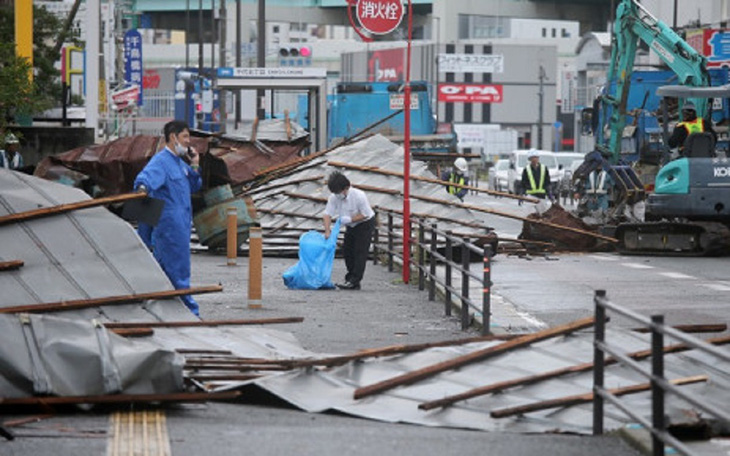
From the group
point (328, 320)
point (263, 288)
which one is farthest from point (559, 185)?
point (328, 320)

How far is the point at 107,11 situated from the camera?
6247 centimetres

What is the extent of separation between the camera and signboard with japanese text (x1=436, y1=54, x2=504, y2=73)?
378ft

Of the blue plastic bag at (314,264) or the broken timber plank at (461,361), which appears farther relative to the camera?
the blue plastic bag at (314,264)

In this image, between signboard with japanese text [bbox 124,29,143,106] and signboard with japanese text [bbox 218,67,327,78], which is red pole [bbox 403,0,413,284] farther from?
signboard with japanese text [bbox 124,29,143,106]

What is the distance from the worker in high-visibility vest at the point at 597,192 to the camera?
33656 millimetres

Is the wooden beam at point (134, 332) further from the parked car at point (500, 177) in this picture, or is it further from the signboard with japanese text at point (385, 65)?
the signboard with japanese text at point (385, 65)

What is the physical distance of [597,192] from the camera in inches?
1347

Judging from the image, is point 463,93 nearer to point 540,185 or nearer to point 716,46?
point 716,46

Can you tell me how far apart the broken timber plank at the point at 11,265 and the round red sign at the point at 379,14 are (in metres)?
10.2

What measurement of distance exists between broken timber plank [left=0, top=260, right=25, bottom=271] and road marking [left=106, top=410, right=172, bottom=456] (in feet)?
11.2

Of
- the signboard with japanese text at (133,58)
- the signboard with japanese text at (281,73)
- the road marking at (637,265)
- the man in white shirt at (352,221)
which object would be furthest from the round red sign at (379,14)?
the signboard with japanese text at (133,58)

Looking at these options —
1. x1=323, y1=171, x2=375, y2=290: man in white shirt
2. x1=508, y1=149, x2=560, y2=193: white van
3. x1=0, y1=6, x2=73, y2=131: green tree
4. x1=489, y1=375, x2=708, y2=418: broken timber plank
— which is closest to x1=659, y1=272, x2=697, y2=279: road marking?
x1=323, y1=171, x2=375, y2=290: man in white shirt

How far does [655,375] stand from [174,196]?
27.0 feet

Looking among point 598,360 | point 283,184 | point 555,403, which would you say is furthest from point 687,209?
point 598,360
